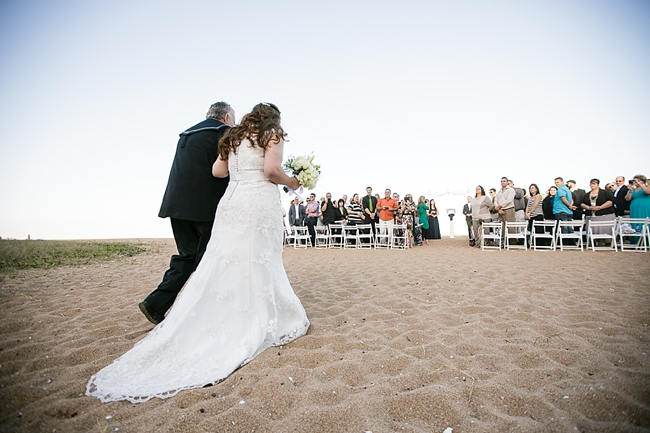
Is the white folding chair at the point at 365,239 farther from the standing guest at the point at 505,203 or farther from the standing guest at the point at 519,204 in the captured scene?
the standing guest at the point at 519,204

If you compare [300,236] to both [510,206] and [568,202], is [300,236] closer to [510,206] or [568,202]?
[510,206]

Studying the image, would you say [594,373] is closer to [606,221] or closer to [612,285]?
[612,285]

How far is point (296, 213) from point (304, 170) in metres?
13.0

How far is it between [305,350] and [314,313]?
1.10 m

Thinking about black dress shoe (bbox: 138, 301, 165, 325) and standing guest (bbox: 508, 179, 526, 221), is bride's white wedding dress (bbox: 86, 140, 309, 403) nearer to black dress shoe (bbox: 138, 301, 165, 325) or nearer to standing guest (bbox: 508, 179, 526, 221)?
black dress shoe (bbox: 138, 301, 165, 325)

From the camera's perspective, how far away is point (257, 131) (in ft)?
9.70

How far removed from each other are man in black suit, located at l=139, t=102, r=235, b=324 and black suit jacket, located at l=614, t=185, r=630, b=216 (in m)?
12.4

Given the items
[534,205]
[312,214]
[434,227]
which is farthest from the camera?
[434,227]

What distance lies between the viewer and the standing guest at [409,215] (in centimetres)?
1349

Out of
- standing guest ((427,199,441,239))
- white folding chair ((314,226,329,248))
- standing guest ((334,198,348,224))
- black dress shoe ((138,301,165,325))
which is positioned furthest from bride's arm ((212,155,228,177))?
standing guest ((427,199,441,239))

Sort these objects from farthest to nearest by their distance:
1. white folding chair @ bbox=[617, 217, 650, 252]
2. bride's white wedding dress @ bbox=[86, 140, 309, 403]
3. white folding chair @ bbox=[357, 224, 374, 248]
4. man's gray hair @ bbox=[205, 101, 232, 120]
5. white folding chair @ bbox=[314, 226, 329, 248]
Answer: white folding chair @ bbox=[314, 226, 329, 248] → white folding chair @ bbox=[357, 224, 374, 248] → white folding chair @ bbox=[617, 217, 650, 252] → man's gray hair @ bbox=[205, 101, 232, 120] → bride's white wedding dress @ bbox=[86, 140, 309, 403]

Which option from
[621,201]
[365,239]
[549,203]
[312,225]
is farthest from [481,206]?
[312,225]

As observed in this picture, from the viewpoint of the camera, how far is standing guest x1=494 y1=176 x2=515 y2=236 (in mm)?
10984

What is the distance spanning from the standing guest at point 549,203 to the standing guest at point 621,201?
1650 mm
